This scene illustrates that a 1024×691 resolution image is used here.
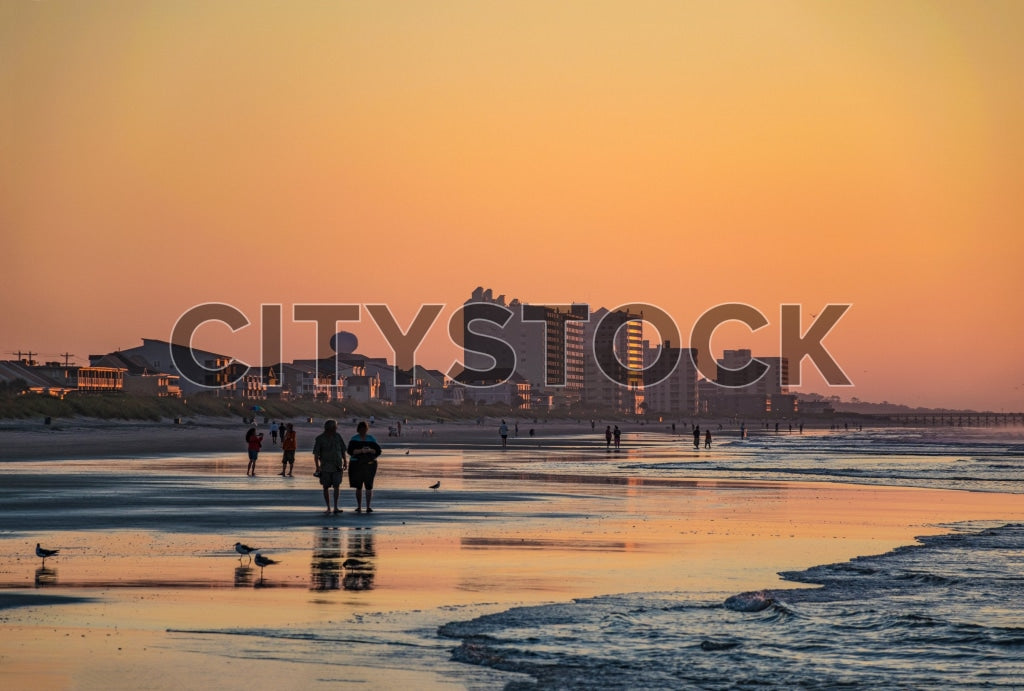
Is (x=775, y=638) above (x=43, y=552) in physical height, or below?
below

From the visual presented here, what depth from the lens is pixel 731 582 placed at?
1531cm

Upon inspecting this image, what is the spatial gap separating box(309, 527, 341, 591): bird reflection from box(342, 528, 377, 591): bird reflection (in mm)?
129

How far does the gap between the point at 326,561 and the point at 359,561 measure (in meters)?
0.45

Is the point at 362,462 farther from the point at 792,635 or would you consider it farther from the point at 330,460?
the point at 792,635

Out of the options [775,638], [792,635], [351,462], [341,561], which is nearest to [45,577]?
[341,561]

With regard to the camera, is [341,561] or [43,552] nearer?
[43,552]

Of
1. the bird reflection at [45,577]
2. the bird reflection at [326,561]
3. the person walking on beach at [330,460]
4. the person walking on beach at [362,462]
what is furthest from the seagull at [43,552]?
the person walking on beach at [362,462]

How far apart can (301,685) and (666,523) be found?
15.9m

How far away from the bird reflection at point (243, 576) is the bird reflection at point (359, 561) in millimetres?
1131

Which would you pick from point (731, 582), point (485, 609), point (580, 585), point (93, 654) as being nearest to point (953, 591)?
point (731, 582)

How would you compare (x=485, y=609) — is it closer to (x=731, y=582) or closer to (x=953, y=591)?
(x=731, y=582)

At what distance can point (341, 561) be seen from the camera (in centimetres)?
1692

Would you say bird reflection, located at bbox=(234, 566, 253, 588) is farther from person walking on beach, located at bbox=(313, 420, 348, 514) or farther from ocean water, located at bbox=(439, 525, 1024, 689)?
person walking on beach, located at bbox=(313, 420, 348, 514)

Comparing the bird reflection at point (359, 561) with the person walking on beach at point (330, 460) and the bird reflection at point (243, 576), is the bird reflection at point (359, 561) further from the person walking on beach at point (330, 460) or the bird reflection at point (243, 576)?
the person walking on beach at point (330, 460)
